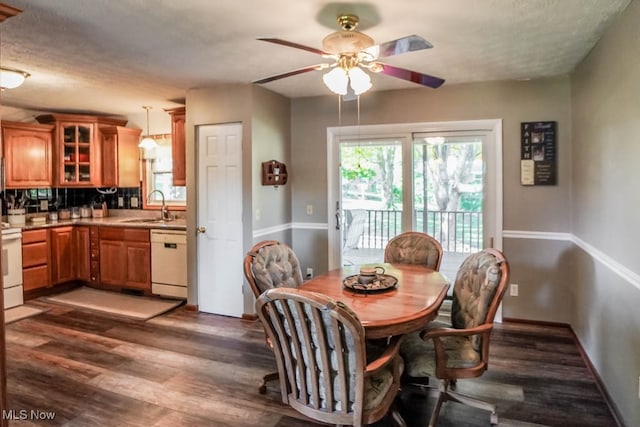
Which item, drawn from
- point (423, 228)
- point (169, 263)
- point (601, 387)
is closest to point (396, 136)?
point (423, 228)

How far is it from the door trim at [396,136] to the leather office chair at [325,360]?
2.71 meters

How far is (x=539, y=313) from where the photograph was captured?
4055 mm

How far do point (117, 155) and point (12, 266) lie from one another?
6.15 ft

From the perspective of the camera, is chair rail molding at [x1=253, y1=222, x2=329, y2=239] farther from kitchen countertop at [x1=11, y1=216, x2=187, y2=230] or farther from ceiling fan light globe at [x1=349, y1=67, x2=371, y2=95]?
ceiling fan light globe at [x1=349, y1=67, x2=371, y2=95]

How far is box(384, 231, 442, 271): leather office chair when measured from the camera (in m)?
3.52

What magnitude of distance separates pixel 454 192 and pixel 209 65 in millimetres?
2769

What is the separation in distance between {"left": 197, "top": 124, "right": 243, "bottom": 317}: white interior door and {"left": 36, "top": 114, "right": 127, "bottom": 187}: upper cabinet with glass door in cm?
214

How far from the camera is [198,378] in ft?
9.82

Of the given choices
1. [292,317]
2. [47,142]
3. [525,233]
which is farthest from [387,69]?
[47,142]

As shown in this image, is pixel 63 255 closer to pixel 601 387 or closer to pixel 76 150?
pixel 76 150

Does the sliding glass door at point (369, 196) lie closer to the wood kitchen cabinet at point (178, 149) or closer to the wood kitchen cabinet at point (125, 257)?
the wood kitchen cabinet at point (178, 149)

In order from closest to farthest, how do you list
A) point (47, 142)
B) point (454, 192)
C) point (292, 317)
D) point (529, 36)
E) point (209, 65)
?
point (292, 317), point (529, 36), point (209, 65), point (454, 192), point (47, 142)

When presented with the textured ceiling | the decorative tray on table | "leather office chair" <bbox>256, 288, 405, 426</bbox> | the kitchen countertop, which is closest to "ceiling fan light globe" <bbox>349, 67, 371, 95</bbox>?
the textured ceiling

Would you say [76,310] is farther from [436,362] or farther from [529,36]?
[529,36]
